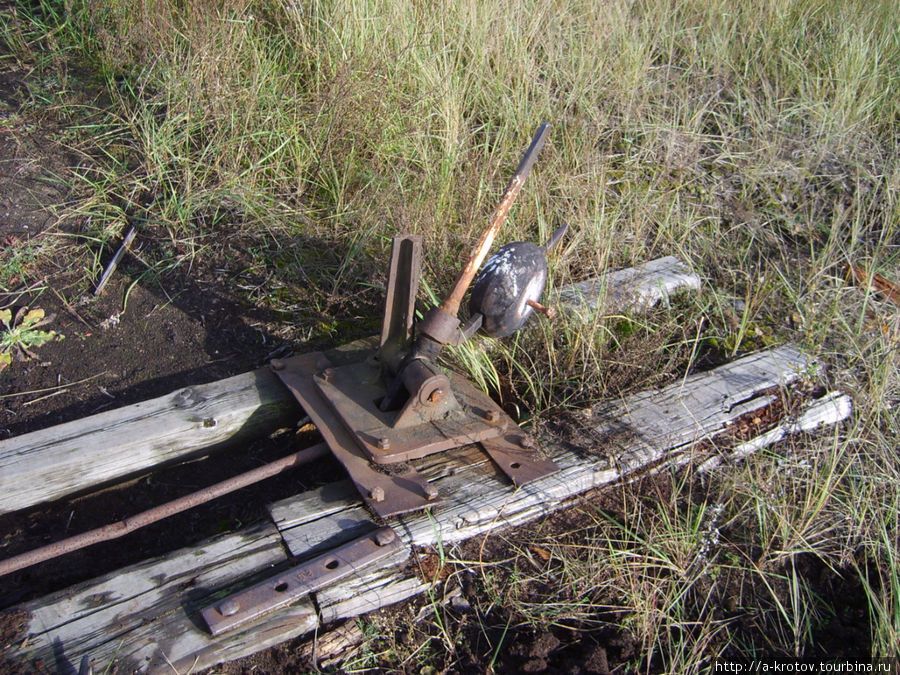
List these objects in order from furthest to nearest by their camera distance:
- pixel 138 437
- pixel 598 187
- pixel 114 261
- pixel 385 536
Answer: pixel 598 187
pixel 114 261
pixel 138 437
pixel 385 536

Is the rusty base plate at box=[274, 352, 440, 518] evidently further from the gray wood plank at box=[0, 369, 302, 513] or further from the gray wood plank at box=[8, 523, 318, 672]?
the gray wood plank at box=[8, 523, 318, 672]

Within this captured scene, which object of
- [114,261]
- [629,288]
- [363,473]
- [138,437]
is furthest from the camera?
[114,261]

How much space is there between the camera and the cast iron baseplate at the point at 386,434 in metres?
2.13

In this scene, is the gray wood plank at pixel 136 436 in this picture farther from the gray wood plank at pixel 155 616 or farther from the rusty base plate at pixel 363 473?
the gray wood plank at pixel 155 616

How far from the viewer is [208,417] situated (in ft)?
7.82

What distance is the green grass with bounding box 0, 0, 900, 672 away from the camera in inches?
84.8

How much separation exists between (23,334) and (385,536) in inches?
75.5

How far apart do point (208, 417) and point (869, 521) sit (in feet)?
7.18

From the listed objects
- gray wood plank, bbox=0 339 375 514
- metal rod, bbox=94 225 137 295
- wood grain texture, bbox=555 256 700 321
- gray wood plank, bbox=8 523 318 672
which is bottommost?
wood grain texture, bbox=555 256 700 321

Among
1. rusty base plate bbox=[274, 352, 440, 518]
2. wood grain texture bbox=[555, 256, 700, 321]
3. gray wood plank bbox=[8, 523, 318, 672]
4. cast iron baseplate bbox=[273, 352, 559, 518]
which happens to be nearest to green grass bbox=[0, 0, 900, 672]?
wood grain texture bbox=[555, 256, 700, 321]

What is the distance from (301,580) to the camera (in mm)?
1861

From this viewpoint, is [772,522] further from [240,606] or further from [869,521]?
[240,606]

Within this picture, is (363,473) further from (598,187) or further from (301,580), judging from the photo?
(598,187)

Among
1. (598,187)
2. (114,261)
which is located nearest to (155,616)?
(114,261)
